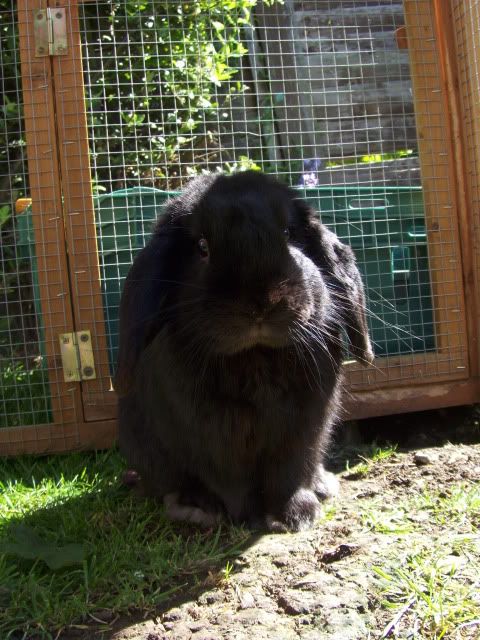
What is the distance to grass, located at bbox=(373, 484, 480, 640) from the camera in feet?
5.56

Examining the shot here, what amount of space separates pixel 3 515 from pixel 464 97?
2.84 metres

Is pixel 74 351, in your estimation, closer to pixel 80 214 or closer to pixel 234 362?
pixel 80 214

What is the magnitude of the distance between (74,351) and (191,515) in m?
1.14

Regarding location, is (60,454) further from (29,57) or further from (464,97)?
(464,97)

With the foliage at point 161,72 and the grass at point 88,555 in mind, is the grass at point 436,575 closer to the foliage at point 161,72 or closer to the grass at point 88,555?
the grass at point 88,555

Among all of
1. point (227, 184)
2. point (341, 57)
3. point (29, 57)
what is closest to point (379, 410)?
point (227, 184)

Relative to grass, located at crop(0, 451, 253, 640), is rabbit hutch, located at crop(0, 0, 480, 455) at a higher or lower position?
higher

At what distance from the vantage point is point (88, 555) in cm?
222

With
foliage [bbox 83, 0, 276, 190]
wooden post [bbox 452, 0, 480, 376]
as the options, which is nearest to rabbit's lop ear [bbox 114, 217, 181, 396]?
foliage [bbox 83, 0, 276, 190]

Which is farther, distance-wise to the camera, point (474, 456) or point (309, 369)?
point (474, 456)

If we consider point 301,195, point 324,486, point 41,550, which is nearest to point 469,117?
point 301,195

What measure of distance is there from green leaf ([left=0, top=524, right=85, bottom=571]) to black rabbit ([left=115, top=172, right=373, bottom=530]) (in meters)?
0.51

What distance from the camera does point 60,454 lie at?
3.38 m

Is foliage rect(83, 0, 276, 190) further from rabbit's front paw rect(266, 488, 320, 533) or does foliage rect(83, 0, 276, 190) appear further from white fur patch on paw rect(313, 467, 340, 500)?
rabbit's front paw rect(266, 488, 320, 533)
